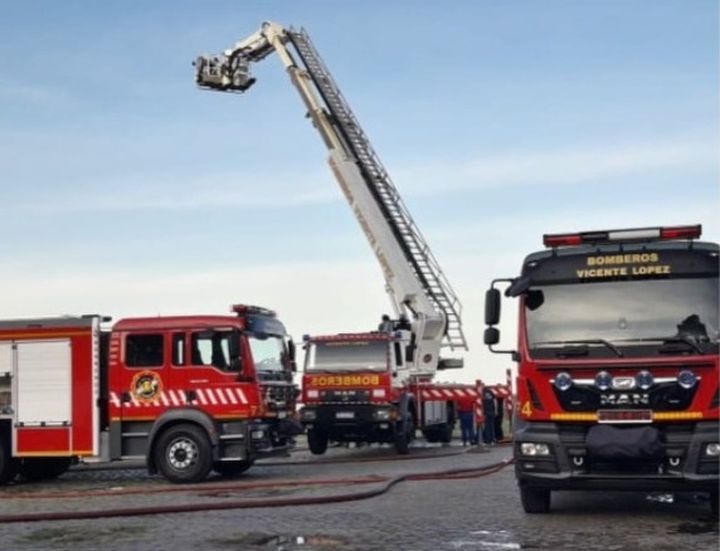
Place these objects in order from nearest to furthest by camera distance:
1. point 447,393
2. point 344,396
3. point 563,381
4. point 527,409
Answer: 1. point 563,381
2. point 527,409
3. point 344,396
4. point 447,393

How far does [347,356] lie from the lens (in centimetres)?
2198

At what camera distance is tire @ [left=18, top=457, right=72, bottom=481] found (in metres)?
18.2

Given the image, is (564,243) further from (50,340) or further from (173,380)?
(50,340)

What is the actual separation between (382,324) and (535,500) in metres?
11.5

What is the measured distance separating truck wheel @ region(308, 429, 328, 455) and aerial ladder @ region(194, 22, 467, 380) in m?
2.60

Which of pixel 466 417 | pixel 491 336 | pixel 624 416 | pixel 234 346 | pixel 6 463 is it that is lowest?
pixel 6 463

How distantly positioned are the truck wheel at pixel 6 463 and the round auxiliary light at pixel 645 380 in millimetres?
10473

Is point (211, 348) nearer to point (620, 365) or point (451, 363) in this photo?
point (620, 365)

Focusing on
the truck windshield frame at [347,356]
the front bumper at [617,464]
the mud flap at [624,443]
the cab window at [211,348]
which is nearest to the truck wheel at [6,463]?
the cab window at [211,348]

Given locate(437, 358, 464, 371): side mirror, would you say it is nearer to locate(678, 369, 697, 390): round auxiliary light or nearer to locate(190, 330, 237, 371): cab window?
locate(190, 330, 237, 371): cab window

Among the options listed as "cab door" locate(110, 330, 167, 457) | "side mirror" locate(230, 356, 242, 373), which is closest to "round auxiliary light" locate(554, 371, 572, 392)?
"side mirror" locate(230, 356, 242, 373)

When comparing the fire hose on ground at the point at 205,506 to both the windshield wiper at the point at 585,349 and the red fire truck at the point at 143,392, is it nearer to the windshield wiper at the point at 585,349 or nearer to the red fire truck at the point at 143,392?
the red fire truck at the point at 143,392

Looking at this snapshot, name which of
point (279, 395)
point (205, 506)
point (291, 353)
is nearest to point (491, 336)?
point (205, 506)

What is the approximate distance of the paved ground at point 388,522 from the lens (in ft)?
32.0
